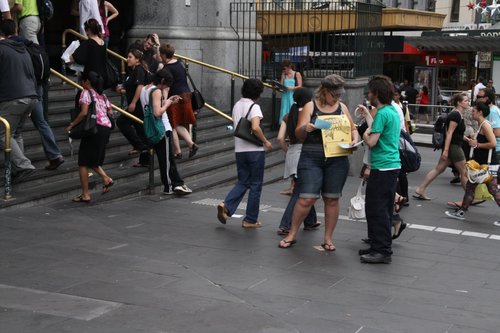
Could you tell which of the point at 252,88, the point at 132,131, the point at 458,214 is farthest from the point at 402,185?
the point at 132,131

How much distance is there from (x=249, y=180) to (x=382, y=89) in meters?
2.07

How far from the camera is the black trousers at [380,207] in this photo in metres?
7.66

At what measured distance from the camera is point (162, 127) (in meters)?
10.5

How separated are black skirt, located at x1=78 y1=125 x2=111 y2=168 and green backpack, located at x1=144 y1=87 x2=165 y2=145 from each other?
32.5 inches

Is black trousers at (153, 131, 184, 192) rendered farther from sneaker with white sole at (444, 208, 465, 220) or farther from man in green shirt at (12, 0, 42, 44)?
sneaker with white sole at (444, 208, 465, 220)

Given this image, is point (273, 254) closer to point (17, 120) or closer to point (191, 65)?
point (17, 120)

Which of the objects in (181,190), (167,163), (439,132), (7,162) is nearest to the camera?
(7,162)

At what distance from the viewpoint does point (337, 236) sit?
29.4 ft

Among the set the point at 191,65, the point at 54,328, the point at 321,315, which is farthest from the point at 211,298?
the point at 191,65

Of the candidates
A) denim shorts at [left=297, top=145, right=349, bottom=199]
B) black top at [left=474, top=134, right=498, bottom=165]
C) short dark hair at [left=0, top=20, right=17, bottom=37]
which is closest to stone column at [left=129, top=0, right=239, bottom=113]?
short dark hair at [left=0, top=20, right=17, bottom=37]

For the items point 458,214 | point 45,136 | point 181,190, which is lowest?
point 458,214

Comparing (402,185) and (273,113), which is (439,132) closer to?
(402,185)

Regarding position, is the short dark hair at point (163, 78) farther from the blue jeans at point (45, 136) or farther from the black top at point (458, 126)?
the black top at point (458, 126)

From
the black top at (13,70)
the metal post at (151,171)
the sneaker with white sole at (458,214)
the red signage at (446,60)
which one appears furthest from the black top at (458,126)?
the red signage at (446,60)
